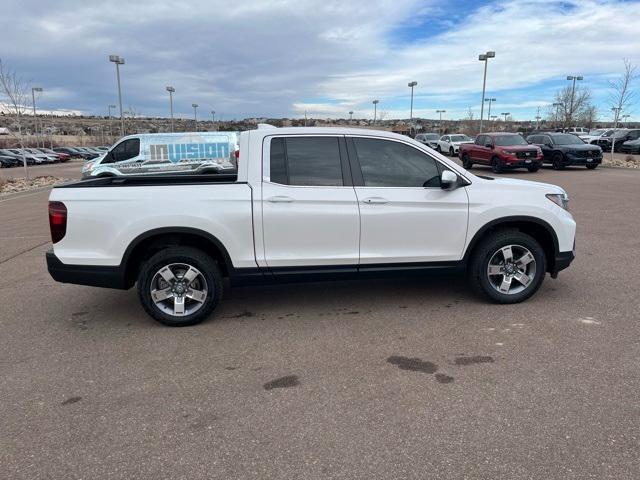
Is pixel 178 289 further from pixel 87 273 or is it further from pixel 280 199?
pixel 280 199

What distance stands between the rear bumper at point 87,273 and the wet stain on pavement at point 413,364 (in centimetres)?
259

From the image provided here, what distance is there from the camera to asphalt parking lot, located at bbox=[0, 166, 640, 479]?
9.26 ft

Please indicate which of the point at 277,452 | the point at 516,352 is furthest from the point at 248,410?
the point at 516,352

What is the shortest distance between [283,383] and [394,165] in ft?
7.98

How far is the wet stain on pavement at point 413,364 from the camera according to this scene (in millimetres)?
3873

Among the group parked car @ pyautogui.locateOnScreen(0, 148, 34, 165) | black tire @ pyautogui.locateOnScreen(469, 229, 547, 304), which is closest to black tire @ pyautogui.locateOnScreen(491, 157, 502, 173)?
black tire @ pyautogui.locateOnScreen(469, 229, 547, 304)

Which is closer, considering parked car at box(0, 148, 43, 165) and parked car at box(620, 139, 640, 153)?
parked car at box(620, 139, 640, 153)

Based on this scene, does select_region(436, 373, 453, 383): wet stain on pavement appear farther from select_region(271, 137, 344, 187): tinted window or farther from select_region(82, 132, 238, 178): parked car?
select_region(82, 132, 238, 178): parked car

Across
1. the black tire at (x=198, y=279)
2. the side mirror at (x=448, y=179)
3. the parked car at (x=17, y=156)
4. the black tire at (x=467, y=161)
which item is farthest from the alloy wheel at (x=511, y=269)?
the parked car at (x=17, y=156)

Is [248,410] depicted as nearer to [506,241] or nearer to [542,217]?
[506,241]

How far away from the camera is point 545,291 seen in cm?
571

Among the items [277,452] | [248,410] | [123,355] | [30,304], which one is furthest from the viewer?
[30,304]

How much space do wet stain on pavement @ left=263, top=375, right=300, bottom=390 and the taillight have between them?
243 cm

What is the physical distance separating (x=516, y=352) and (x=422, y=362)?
0.80 metres
